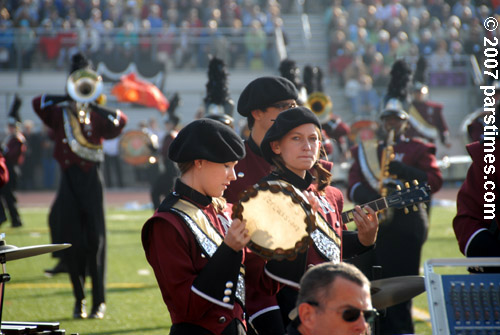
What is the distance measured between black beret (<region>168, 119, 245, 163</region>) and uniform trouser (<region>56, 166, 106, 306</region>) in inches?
170

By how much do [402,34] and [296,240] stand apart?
2308 centimetres

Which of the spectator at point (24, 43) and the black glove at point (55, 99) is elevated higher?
the black glove at point (55, 99)

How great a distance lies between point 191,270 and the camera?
353 cm

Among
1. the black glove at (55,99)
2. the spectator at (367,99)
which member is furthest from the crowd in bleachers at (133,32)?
the black glove at (55,99)

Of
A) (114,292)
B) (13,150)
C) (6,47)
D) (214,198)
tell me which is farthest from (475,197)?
(6,47)

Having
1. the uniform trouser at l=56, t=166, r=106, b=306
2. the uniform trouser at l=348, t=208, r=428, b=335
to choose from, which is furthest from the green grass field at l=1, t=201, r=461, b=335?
the uniform trouser at l=348, t=208, r=428, b=335

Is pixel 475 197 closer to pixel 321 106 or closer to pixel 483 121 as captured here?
pixel 483 121

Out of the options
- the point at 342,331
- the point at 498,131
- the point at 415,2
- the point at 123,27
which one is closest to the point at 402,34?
the point at 415,2

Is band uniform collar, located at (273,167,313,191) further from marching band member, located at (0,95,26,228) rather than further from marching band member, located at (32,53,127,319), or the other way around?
marching band member, located at (0,95,26,228)

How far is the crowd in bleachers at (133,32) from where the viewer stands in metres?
23.4

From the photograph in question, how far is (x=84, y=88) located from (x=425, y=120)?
6450 millimetres

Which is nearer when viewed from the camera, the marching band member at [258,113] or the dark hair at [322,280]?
the dark hair at [322,280]

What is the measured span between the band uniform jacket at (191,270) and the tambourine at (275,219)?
0.41 feet

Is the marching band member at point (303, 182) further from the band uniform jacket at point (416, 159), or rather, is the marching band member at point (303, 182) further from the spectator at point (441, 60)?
the spectator at point (441, 60)
